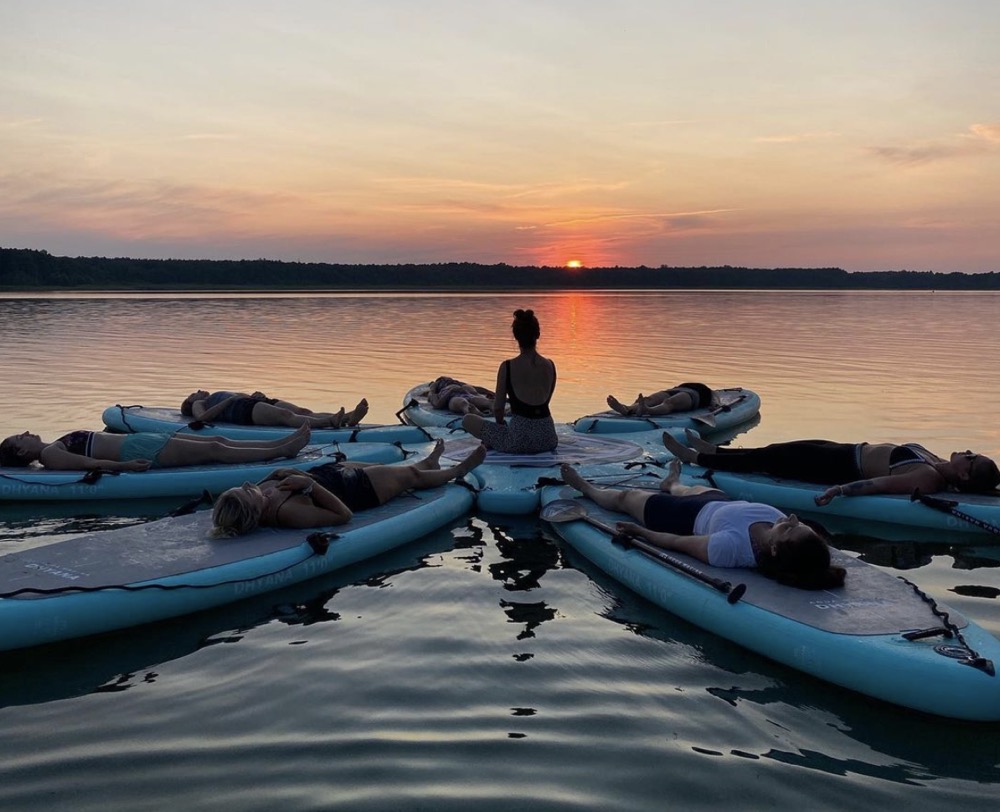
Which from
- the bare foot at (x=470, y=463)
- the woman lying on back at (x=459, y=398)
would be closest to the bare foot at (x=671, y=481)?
the bare foot at (x=470, y=463)

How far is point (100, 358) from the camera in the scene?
24031 mm

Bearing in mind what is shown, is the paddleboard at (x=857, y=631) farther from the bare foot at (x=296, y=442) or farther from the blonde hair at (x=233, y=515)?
the bare foot at (x=296, y=442)

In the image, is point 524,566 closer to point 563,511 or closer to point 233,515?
point 563,511

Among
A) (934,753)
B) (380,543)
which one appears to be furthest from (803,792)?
(380,543)

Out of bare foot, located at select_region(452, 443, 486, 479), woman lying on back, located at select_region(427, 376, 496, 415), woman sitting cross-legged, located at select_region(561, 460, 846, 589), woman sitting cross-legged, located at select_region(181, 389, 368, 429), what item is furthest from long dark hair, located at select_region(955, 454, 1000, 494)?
woman sitting cross-legged, located at select_region(181, 389, 368, 429)

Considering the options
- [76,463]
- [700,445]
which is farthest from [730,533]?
[76,463]

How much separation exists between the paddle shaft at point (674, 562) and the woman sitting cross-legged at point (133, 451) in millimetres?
4165

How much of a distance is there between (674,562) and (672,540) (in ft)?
1.29

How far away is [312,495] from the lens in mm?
7113

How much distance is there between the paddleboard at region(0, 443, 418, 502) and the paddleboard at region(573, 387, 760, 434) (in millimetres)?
4113

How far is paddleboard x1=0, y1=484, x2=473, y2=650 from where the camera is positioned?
5.32m

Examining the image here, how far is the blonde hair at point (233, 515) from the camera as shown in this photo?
6531mm

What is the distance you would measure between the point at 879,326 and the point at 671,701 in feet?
136

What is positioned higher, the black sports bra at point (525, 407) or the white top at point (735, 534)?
the black sports bra at point (525, 407)
